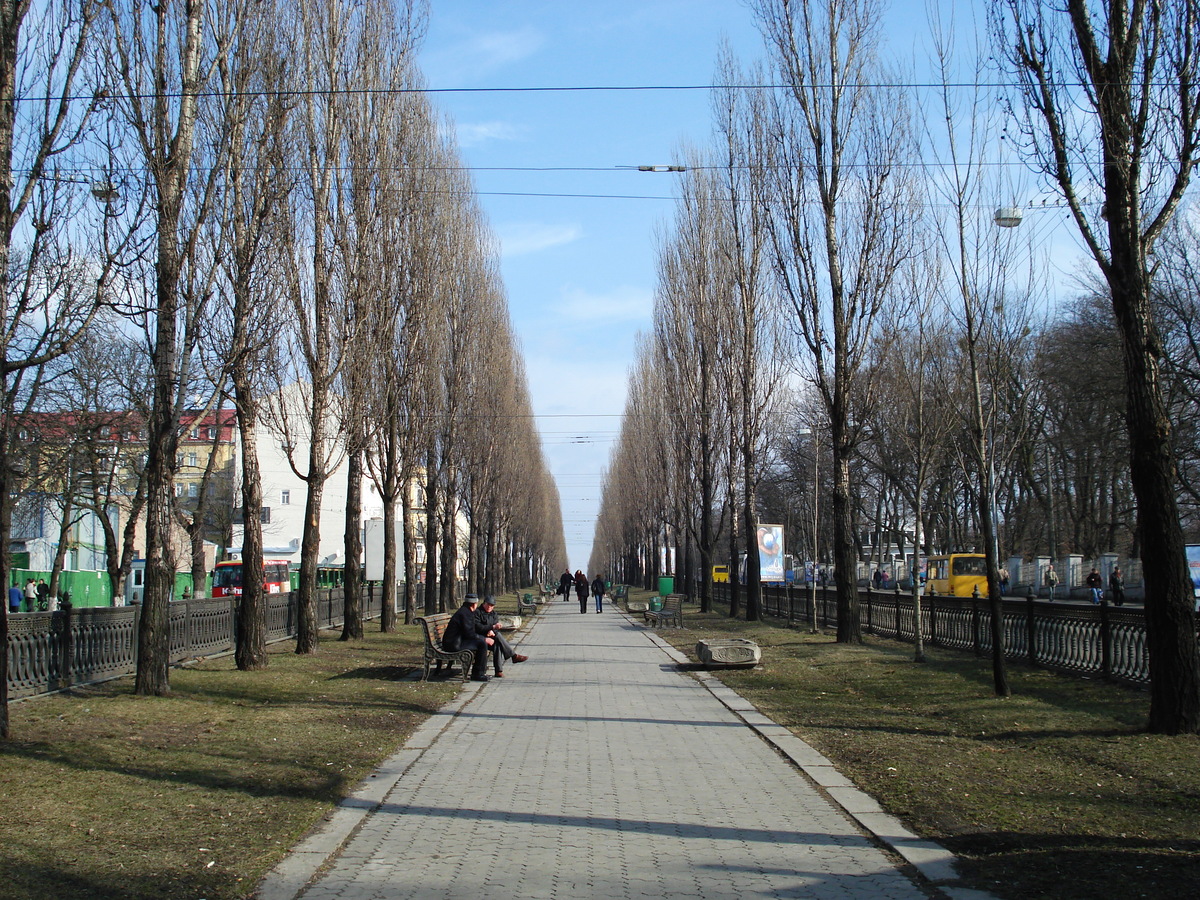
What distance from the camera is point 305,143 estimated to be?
20844mm

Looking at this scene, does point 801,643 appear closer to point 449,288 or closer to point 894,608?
point 894,608

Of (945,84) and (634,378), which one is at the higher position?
(634,378)

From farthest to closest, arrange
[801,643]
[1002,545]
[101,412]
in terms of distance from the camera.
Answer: [1002,545], [101,412], [801,643]

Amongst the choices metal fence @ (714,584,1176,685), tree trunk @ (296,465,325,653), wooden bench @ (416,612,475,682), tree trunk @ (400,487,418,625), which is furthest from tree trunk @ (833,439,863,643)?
tree trunk @ (400,487,418,625)

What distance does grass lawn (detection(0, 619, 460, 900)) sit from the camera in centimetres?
586

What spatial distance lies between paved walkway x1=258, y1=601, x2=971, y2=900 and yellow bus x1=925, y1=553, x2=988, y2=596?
3336 cm

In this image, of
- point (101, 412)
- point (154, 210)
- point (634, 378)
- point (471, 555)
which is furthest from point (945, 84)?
point (634, 378)

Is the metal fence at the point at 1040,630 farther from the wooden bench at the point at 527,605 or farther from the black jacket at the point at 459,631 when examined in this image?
the wooden bench at the point at 527,605

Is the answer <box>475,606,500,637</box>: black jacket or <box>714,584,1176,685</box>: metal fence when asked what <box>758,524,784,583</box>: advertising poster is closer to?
<box>714,584,1176,685</box>: metal fence

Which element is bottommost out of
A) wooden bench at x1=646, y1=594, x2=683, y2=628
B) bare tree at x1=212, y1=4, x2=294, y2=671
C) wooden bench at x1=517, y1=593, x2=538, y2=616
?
wooden bench at x1=517, y1=593, x2=538, y2=616

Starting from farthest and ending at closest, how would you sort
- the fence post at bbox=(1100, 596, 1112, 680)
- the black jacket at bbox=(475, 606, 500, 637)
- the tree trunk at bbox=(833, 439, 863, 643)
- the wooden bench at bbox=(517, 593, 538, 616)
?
the wooden bench at bbox=(517, 593, 538, 616) → the tree trunk at bbox=(833, 439, 863, 643) → the black jacket at bbox=(475, 606, 500, 637) → the fence post at bbox=(1100, 596, 1112, 680)

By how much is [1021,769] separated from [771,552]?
4222cm

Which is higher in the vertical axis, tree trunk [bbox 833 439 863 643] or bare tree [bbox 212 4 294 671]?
bare tree [bbox 212 4 294 671]

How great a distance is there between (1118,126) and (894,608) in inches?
614
